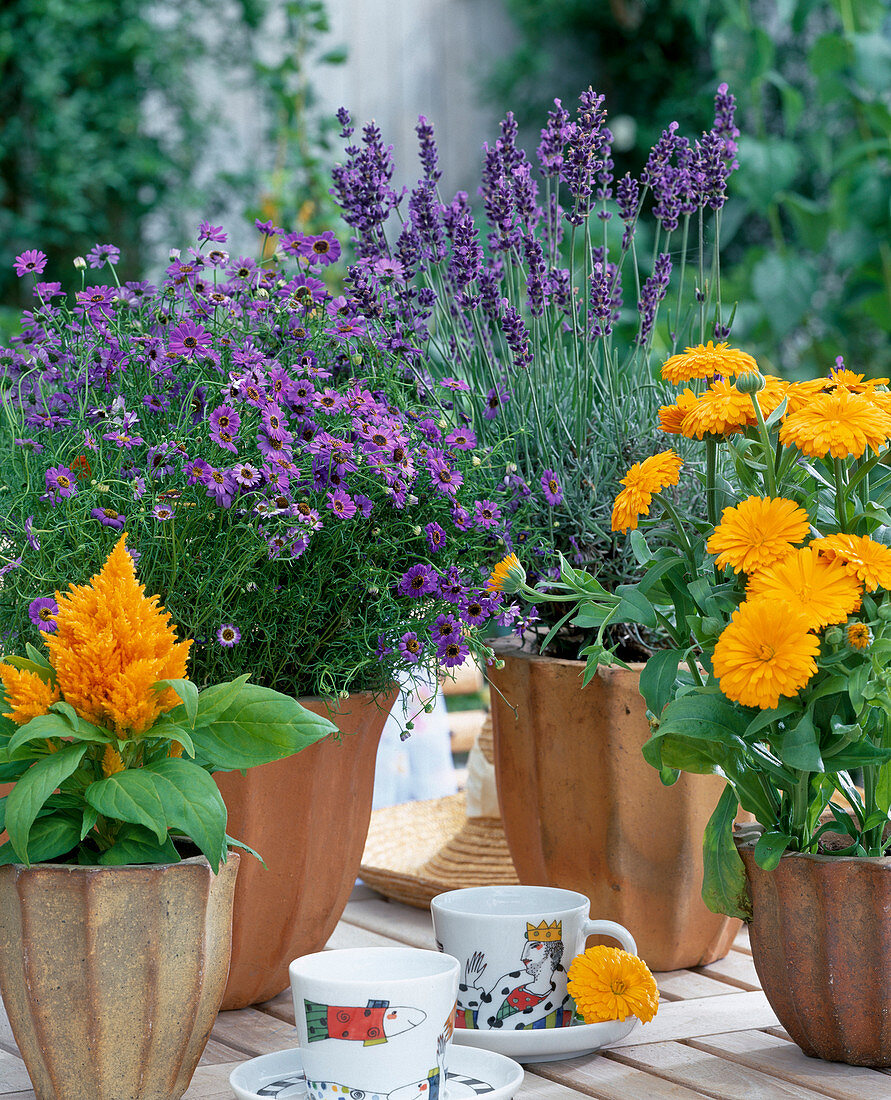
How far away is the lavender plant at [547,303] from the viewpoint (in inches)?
39.9

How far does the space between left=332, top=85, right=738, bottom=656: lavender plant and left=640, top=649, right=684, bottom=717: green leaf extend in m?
0.18

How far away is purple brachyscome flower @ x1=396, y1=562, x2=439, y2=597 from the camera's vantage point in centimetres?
87

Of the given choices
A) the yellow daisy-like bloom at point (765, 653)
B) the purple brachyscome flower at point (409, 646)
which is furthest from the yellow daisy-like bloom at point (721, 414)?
the purple brachyscome flower at point (409, 646)

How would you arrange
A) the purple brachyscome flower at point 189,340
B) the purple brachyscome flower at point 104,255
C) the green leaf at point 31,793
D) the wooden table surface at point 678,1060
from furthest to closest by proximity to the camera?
the purple brachyscome flower at point 104,255 → the purple brachyscome flower at point 189,340 → the wooden table surface at point 678,1060 → the green leaf at point 31,793

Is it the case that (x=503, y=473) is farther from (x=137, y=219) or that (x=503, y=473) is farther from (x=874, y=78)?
(x=137, y=219)

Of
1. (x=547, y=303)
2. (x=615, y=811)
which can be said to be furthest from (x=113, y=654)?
(x=547, y=303)

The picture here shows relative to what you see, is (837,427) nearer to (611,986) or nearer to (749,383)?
(749,383)

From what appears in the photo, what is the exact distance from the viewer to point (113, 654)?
672 millimetres

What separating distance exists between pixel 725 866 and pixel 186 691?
0.38 metres

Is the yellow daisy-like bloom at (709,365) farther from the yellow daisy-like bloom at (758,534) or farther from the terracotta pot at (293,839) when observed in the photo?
the terracotta pot at (293,839)

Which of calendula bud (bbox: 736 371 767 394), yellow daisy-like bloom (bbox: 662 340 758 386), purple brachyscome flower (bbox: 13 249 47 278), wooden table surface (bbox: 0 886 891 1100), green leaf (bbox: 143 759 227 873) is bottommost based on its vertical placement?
wooden table surface (bbox: 0 886 891 1100)

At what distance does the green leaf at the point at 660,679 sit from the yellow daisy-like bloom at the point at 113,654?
31cm

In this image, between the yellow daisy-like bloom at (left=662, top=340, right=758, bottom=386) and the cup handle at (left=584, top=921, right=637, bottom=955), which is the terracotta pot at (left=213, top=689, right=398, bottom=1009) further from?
the yellow daisy-like bloom at (left=662, top=340, right=758, bottom=386)

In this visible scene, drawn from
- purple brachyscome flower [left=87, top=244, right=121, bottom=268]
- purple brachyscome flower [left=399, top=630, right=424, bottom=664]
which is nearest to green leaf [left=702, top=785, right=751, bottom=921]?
purple brachyscome flower [left=399, top=630, right=424, bottom=664]
